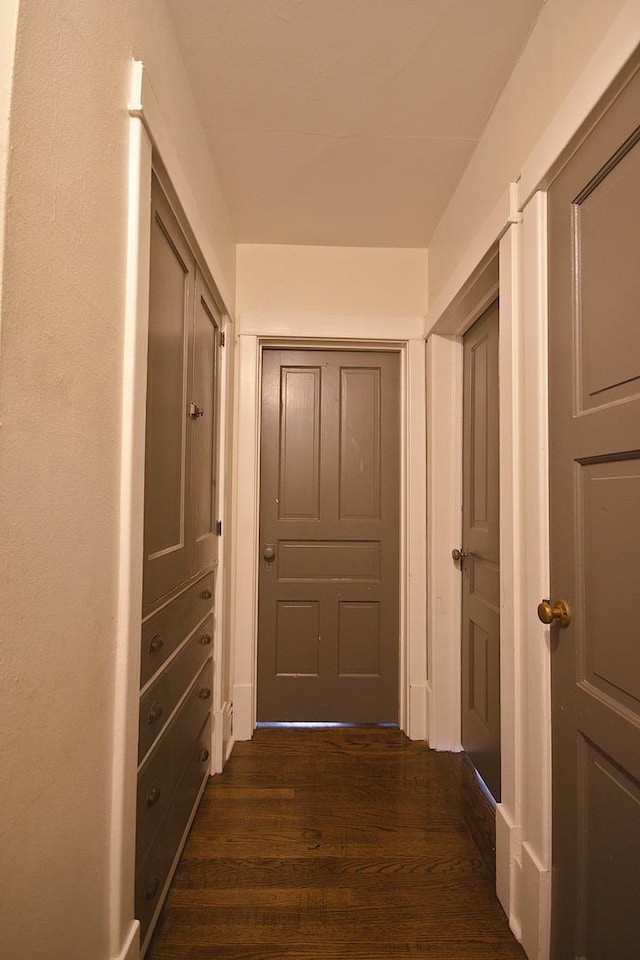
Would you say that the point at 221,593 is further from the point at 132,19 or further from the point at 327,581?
the point at 132,19

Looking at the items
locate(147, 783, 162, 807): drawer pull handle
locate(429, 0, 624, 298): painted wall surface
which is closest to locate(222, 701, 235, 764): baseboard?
locate(147, 783, 162, 807): drawer pull handle

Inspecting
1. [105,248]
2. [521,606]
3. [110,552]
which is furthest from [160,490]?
[521,606]

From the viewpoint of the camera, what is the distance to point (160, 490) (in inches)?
52.3

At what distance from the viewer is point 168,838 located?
1.41 meters

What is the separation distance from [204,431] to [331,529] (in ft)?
3.26

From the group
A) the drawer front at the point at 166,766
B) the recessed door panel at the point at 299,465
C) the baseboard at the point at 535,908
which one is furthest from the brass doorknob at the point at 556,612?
the recessed door panel at the point at 299,465

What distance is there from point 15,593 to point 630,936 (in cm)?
130

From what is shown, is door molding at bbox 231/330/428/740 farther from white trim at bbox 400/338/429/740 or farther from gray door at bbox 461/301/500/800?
gray door at bbox 461/301/500/800

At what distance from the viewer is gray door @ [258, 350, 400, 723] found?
2.54 metres

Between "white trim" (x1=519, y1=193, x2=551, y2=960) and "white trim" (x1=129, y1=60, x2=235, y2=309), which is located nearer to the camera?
"white trim" (x1=129, y1=60, x2=235, y2=309)

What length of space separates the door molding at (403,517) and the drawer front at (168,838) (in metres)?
0.49

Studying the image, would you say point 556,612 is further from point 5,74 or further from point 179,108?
point 179,108

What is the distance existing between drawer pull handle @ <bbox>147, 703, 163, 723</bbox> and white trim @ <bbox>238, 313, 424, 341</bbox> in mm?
1786

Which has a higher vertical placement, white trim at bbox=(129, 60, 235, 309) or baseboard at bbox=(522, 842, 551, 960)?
white trim at bbox=(129, 60, 235, 309)
